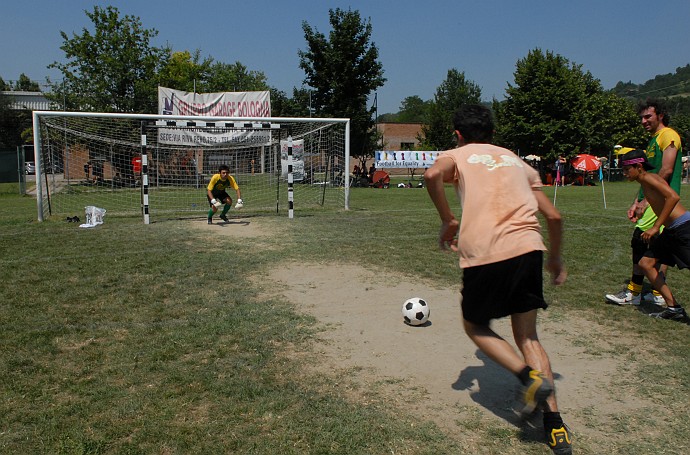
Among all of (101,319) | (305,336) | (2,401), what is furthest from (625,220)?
(2,401)

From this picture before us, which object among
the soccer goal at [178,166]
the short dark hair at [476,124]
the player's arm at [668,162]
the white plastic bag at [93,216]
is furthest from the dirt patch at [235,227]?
the short dark hair at [476,124]

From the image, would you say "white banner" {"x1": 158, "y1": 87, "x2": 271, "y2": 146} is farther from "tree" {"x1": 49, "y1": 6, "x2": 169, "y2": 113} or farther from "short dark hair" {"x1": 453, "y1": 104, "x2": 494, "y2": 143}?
"short dark hair" {"x1": 453, "y1": 104, "x2": 494, "y2": 143}

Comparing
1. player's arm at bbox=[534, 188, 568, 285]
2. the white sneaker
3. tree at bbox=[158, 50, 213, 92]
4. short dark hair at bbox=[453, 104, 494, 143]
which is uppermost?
tree at bbox=[158, 50, 213, 92]

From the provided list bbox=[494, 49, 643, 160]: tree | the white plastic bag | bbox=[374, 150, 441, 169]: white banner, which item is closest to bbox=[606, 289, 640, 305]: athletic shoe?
the white plastic bag

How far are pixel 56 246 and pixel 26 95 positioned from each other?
69956 millimetres

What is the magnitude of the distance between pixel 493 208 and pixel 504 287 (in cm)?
47

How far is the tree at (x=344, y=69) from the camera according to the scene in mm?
34250

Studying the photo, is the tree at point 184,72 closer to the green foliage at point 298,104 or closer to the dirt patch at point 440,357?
the green foliage at point 298,104

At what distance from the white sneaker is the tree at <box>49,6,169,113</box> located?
31696mm

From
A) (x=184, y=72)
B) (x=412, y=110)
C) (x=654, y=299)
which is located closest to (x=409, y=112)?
(x=412, y=110)

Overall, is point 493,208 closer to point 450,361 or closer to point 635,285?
point 450,361

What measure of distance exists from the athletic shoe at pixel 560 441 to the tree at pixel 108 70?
33827mm

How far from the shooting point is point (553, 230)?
345cm

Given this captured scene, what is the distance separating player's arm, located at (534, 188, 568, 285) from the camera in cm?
341
